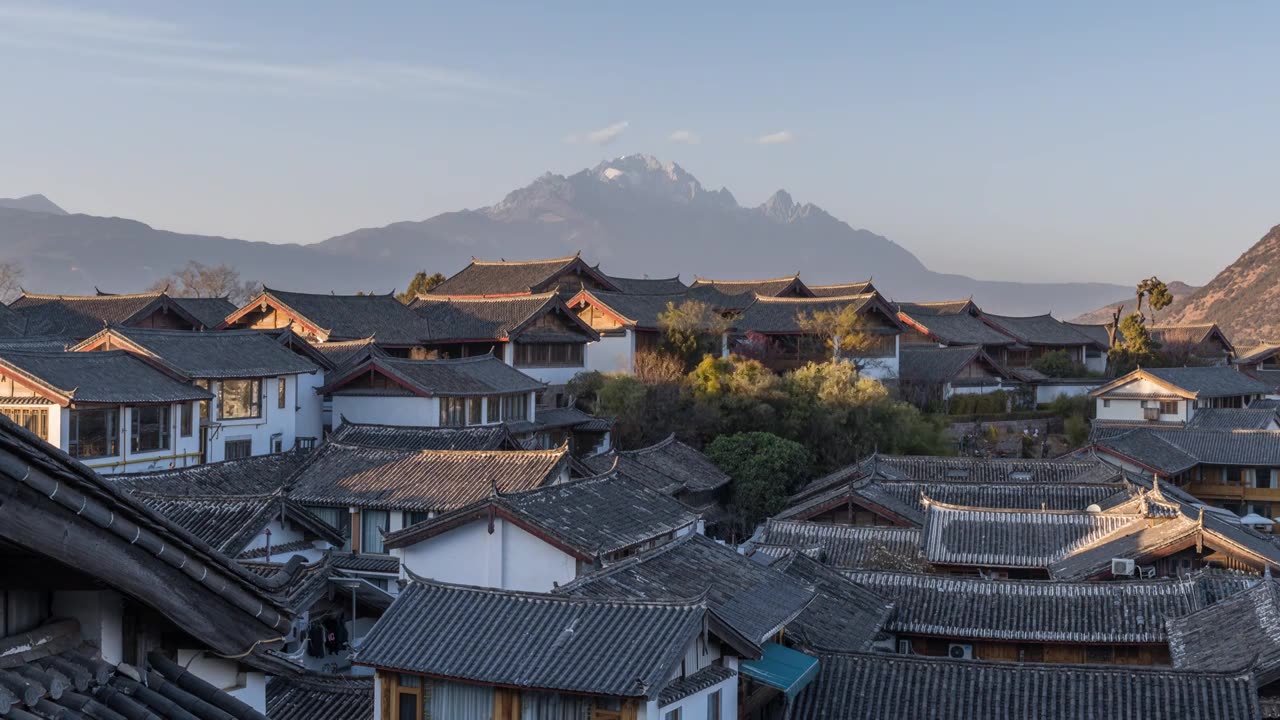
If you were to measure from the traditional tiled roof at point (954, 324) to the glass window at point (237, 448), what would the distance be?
31.8 meters

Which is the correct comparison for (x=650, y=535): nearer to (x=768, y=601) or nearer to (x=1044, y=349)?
(x=768, y=601)

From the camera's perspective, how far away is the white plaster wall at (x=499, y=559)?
68.5ft

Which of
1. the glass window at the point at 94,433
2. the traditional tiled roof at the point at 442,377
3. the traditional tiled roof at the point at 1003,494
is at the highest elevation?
the traditional tiled roof at the point at 442,377

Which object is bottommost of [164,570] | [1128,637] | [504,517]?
[1128,637]

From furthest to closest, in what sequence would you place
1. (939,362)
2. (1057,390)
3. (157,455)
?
(1057,390)
(939,362)
(157,455)

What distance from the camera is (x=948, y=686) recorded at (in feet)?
56.7

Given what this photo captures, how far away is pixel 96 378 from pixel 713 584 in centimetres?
1826

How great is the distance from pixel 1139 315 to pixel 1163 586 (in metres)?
41.1

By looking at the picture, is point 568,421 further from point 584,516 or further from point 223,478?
point 584,516

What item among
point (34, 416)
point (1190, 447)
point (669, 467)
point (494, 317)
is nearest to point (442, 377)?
point (669, 467)

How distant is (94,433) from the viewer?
92.5ft

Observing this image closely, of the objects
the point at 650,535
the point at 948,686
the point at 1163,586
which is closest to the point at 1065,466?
the point at 1163,586

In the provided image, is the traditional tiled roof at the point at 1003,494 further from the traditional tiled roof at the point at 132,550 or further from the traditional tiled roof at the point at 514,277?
the traditional tiled roof at the point at 132,550

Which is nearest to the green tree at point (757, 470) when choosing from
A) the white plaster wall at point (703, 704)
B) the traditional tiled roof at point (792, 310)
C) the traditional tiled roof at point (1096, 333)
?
the traditional tiled roof at point (792, 310)
